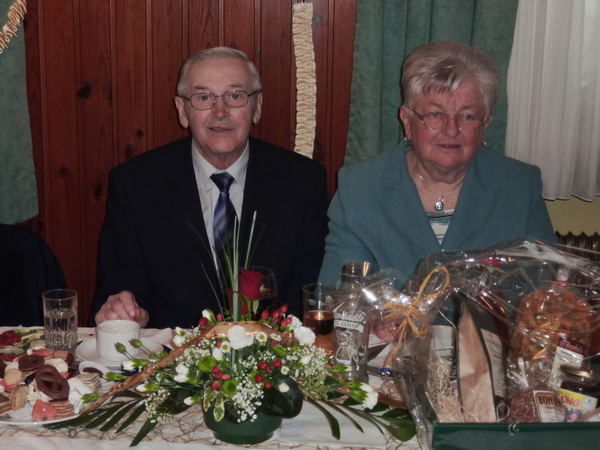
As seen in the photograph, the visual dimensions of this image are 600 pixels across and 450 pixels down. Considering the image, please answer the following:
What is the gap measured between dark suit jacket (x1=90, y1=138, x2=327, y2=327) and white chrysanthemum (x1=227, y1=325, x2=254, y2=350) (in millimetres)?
1080

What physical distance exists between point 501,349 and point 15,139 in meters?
2.29

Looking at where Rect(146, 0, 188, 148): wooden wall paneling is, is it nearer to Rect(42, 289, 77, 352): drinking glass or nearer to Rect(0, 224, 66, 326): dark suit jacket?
Rect(0, 224, 66, 326): dark suit jacket

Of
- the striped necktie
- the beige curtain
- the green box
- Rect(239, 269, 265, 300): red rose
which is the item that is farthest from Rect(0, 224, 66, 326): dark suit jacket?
the beige curtain

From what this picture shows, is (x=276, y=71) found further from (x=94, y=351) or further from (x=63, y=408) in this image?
(x=63, y=408)

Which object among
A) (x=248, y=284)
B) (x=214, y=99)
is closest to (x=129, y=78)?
(x=214, y=99)

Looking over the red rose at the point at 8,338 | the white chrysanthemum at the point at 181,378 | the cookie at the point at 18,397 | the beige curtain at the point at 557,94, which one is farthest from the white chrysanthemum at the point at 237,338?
the beige curtain at the point at 557,94

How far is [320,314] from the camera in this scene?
147 cm

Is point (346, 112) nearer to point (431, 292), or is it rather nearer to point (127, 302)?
point (127, 302)

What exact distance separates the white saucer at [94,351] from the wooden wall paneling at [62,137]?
1.51m

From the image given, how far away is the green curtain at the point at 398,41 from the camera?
2.72 meters

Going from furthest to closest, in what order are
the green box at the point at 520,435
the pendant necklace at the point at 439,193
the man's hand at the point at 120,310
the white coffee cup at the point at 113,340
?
the pendant necklace at the point at 439,193
the man's hand at the point at 120,310
the white coffee cup at the point at 113,340
the green box at the point at 520,435

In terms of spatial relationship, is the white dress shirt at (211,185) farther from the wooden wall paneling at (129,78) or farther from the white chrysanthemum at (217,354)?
the white chrysanthemum at (217,354)

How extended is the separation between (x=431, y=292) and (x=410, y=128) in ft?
3.23

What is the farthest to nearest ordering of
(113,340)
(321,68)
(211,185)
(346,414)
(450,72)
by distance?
1. (321,68)
2. (211,185)
3. (450,72)
4. (113,340)
5. (346,414)
